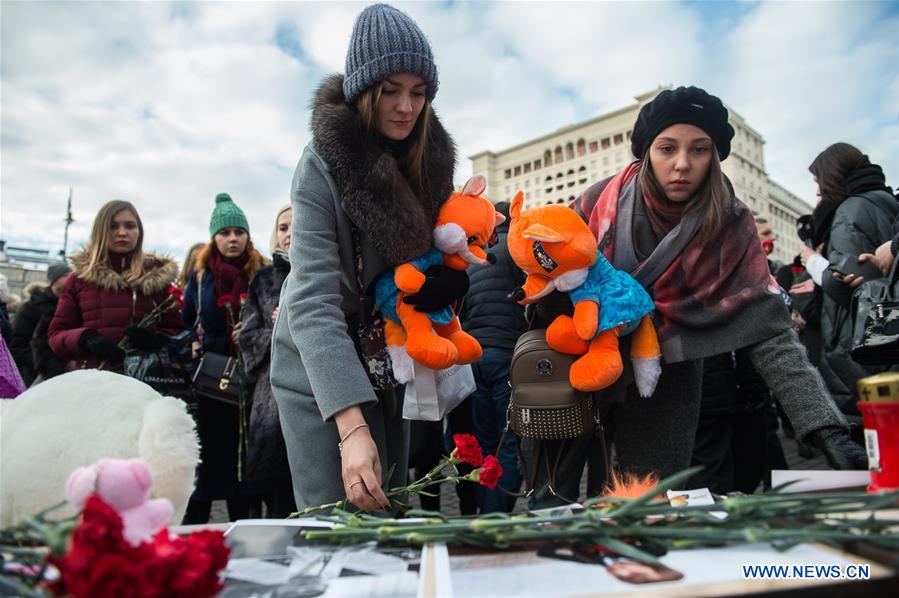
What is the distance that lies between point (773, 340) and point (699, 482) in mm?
861

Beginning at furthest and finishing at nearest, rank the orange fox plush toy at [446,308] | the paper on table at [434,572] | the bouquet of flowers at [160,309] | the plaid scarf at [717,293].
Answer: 1. the bouquet of flowers at [160,309]
2. the plaid scarf at [717,293]
3. the orange fox plush toy at [446,308]
4. the paper on table at [434,572]

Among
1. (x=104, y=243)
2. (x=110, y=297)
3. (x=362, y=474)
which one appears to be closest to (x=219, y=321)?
(x=110, y=297)

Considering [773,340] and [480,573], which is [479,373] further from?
[480,573]

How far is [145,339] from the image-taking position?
10.9 feet

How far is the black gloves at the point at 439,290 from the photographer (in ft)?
5.26

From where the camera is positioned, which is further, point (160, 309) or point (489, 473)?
point (160, 309)

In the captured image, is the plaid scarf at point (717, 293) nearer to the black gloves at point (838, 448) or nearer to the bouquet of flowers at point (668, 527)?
the black gloves at point (838, 448)

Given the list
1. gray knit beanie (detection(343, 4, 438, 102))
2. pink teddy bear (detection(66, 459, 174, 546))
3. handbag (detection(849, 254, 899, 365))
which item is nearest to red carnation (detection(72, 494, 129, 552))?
pink teddy bear (detection(66, 459, 174, 546))

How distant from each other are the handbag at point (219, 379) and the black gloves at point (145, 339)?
0.29 meters

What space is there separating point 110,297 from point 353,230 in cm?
256

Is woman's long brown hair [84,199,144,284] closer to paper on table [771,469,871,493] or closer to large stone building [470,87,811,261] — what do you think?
paper on table [771,469,871,493]

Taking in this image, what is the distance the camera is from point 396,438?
Answer: 175cm

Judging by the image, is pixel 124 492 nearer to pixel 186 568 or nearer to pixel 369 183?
pixel 186 568

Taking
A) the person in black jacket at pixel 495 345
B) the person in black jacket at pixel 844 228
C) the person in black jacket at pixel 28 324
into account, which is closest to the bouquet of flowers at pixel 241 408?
the person in black jacket at pixel 495 345
